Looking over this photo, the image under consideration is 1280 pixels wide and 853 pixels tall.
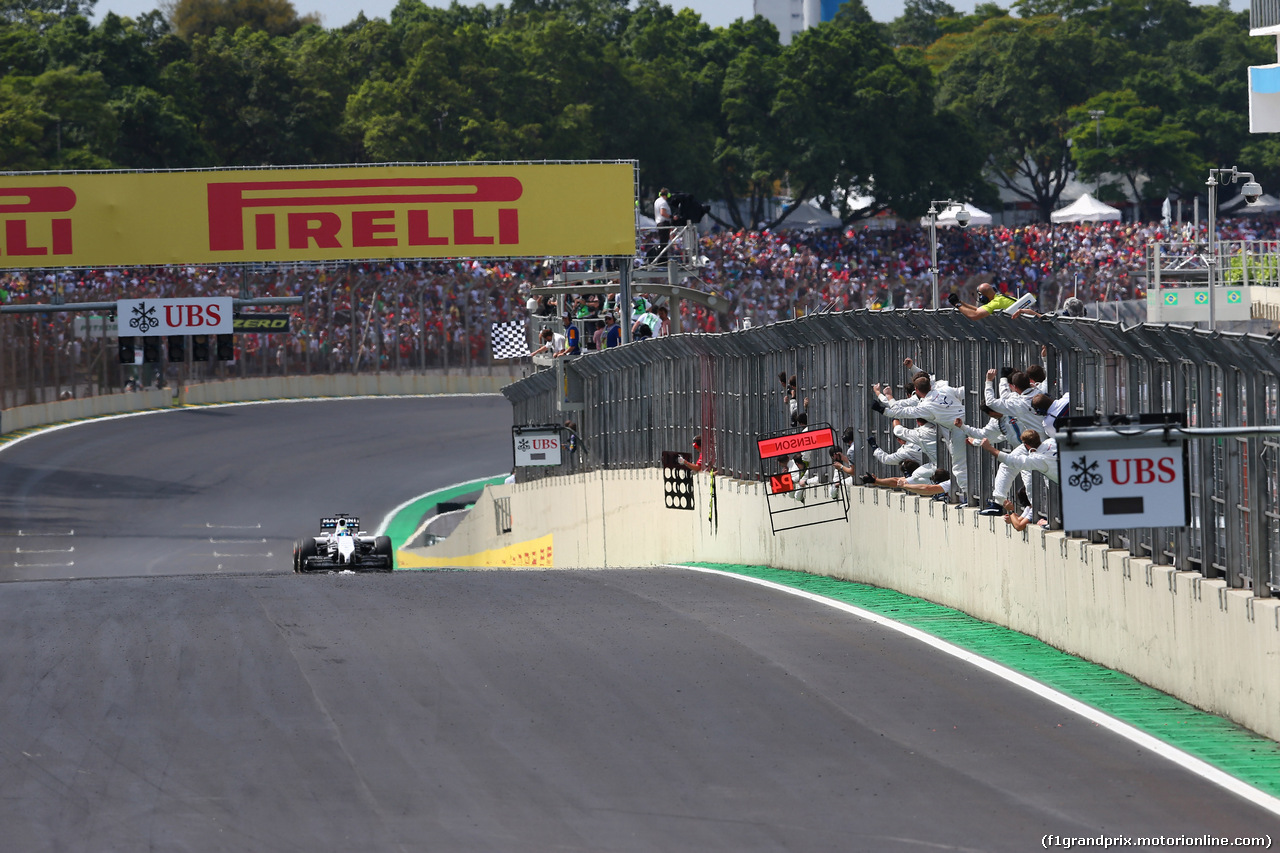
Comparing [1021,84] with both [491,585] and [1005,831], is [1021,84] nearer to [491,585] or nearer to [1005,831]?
[491,585]

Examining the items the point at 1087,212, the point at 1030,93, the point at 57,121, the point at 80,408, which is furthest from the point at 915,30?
the point at 80,408

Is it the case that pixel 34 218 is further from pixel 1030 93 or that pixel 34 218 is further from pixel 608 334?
pixel 1030 93

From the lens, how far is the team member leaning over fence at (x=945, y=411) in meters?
14.8

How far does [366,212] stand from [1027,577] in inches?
1037

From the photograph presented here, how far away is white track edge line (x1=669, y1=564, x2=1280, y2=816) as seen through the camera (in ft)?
28.0

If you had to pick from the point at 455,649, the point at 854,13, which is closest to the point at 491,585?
the point at 455,649

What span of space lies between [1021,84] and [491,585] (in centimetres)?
7877

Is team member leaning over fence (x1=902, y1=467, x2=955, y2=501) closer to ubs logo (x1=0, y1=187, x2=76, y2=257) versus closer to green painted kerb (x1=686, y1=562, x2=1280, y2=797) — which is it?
green painted kerb (x1=686, y1=562, x2=1280, y2=797)

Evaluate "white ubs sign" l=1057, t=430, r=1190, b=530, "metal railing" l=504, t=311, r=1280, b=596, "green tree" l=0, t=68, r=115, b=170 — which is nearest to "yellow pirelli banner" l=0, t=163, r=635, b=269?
"metal railing" l=504, t=311, r=1280, b=596

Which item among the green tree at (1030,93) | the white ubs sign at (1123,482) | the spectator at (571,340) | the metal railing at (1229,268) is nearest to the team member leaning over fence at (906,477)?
the white ubs sign at (1123,482)

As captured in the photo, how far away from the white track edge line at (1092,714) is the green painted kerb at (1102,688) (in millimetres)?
66

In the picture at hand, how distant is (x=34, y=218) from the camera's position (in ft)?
121

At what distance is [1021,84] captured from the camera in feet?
296

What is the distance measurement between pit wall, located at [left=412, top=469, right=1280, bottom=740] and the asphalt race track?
91cm
